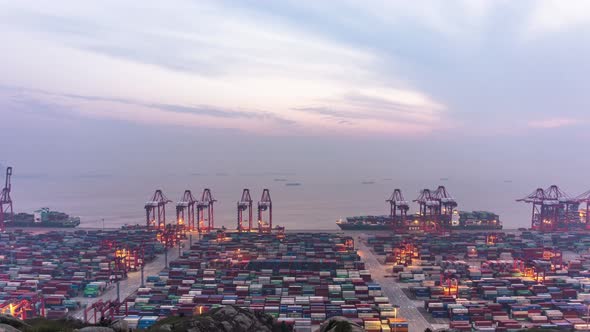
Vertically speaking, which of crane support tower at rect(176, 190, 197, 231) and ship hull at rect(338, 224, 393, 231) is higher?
crane support tower at rect(176, 190, 197, 231)

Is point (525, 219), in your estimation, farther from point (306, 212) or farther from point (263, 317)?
point (263, 317)

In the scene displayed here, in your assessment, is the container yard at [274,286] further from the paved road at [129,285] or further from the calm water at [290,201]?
the calm water at [290,201]

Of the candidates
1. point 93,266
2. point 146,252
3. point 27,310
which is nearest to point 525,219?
point 146,252

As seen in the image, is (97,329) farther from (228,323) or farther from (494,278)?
(494,278)

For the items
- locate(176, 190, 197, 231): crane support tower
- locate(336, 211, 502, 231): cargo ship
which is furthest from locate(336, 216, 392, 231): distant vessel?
locate(176, 190, 197, 231): crane support tower

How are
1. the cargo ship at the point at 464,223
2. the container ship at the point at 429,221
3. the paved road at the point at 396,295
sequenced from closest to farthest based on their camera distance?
the paved road at the point at 396,295 → the container ship at the point at 429,221 → the cargo ship at the point at 464,223

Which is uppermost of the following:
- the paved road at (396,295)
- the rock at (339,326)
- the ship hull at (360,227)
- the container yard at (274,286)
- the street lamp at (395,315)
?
the rock at (339,326)

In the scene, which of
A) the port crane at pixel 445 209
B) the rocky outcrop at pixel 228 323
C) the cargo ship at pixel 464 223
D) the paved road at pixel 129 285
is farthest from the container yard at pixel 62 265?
the port crane at pixel 445 209

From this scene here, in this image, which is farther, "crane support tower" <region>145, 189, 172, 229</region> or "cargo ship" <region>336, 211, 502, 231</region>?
"cargo ship" <region>336, 211, 502, 231</region>

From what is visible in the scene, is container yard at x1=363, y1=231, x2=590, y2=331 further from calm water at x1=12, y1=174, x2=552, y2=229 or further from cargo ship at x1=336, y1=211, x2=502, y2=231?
calm water at x1=12, y1=174, x2=552, y2=229
